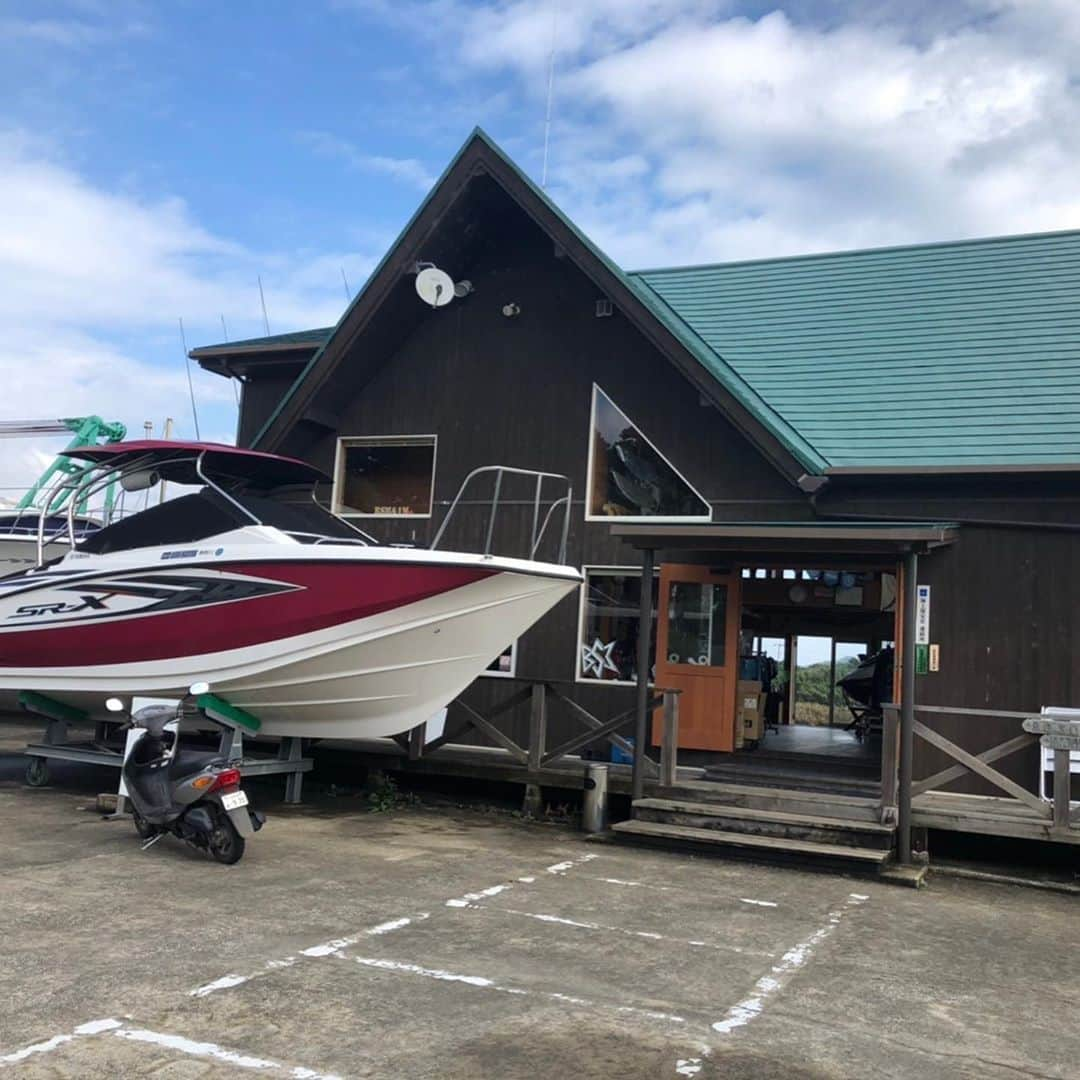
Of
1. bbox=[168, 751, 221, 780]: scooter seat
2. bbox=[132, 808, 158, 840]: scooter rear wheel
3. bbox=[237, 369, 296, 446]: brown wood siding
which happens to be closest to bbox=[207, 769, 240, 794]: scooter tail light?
bbox=[168, 751, 221, 780]: scooter seat

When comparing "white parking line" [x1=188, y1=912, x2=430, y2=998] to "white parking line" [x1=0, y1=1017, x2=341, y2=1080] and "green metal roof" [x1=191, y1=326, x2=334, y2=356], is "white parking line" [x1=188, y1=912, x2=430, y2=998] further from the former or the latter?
"green metal roof" [x1=191, y1=326, x2=334, y2=356]

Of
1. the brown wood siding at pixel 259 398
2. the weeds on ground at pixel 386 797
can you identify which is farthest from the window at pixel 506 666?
the brown wood siding at pixel 259 398

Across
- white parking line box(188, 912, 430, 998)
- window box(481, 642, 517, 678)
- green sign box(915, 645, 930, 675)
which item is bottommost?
white parking line box(188, 912, 430, 998)

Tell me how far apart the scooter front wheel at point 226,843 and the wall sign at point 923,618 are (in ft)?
20.3

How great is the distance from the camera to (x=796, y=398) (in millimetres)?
10977

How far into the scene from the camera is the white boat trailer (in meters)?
9.05

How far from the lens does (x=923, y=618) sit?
385 inches

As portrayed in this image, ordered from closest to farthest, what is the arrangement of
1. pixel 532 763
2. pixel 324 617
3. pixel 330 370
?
pixel 324 617 → pixel 532 763 → pixel 330 370

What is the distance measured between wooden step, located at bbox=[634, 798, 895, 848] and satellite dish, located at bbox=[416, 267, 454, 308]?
19.4 feet

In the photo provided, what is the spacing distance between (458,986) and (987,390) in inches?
321

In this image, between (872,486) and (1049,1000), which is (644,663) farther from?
(1049,1000)

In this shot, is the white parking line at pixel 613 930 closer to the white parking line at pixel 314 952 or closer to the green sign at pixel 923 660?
the white parking line at pixel 314 952

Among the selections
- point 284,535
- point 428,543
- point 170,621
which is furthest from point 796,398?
point 170,621

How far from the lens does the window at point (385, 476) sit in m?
12.5
